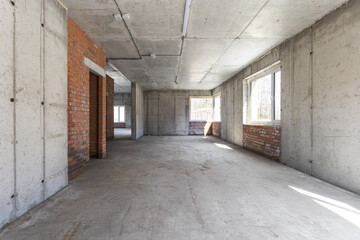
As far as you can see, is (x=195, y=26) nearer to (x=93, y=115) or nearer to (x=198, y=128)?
(x=93, y=115)

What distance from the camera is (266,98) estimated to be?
193 inches

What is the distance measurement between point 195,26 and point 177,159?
10.4ft

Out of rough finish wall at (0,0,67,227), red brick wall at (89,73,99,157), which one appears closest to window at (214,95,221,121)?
red brick wall at (89,73,99,157)

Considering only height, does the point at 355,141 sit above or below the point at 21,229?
above

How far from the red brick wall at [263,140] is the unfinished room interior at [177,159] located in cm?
5

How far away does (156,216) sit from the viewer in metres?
1.76

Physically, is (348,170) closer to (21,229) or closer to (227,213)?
(227,213)

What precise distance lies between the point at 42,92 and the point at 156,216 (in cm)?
217

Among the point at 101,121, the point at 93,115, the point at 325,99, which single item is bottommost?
the point at 101,121

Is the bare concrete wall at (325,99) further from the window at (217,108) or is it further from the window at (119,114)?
the window at (119,114)

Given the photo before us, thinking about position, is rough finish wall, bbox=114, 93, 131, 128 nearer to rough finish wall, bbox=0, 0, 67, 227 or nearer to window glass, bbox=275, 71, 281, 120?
rough finish wall, bbox=0, 0, 67, 227

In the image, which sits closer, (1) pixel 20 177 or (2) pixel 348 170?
(1) pixel 20 177

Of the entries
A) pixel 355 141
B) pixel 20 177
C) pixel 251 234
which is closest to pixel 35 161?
pixel 20 177

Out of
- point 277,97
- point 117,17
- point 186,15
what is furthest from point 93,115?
point 277,97
